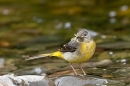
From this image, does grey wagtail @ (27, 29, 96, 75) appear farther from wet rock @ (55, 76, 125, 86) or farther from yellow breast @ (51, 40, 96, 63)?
wet rock @ (55, 76, 125, 86)

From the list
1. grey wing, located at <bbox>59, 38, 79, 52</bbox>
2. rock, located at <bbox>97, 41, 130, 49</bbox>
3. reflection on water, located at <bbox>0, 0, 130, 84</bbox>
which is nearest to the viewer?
grey wing, located at <bbox>59, 38, 79, 52</bbox>

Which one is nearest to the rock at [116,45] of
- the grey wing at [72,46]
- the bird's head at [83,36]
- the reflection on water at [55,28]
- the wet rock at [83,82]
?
the reflection on water at [55,28]

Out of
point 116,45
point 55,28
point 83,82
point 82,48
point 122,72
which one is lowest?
point 83,82

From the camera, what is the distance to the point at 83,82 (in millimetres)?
6867

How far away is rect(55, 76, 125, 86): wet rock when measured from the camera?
267 inches

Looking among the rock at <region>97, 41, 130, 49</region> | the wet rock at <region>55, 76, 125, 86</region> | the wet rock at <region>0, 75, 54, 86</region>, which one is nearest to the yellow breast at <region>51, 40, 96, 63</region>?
the wet rock at <region>55, 76, 125, 86</region>

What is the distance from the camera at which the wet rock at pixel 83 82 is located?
6793mm

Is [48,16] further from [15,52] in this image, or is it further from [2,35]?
[15,52]

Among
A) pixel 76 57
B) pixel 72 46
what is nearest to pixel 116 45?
pixel 72 46

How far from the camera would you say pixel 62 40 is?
12.0 meters

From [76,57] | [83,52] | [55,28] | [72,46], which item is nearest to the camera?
[83,52]

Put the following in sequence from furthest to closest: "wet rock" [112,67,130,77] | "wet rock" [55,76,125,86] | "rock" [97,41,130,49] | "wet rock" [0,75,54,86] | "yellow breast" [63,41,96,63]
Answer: "rock" [97,41,130,49] → "wet rock" [112,67,130,77] → "yellow breast" [63,41,96,63] → "wet rock" [55,76,125,86] → "wet rock" [0,75,54,86]

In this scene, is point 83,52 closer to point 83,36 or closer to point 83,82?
point 83,36

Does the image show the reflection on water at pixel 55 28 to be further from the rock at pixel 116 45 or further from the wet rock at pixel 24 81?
the wet rock at pixel 24 81
